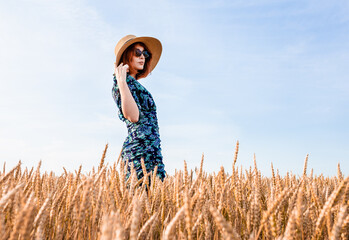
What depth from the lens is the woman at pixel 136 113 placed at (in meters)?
2.80

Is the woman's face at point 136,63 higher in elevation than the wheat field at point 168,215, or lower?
higher

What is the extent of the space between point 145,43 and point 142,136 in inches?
48.3

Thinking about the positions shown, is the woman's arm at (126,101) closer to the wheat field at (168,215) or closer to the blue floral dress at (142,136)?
the blue floral dress at (142,136)

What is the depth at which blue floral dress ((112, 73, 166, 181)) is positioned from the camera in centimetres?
291

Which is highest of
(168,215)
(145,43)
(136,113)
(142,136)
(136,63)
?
(145,43)

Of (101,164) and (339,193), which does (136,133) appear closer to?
(101,164)

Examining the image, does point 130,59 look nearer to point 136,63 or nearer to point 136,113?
point 136,63

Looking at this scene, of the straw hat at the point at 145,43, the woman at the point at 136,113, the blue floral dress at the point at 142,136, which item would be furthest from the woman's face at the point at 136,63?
the blue floral dress at the point at 142,136

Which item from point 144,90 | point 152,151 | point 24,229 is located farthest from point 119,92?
point 24,229

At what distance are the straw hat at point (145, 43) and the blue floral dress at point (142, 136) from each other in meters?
0.37

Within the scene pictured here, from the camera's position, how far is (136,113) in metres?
2.82

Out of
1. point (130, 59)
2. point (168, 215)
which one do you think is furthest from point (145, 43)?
point (168, 215)

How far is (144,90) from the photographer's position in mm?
3174

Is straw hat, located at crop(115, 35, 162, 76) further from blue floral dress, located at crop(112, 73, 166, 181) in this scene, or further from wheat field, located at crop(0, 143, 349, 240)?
wheat field, located at crop(0, 143, 349, 240)
